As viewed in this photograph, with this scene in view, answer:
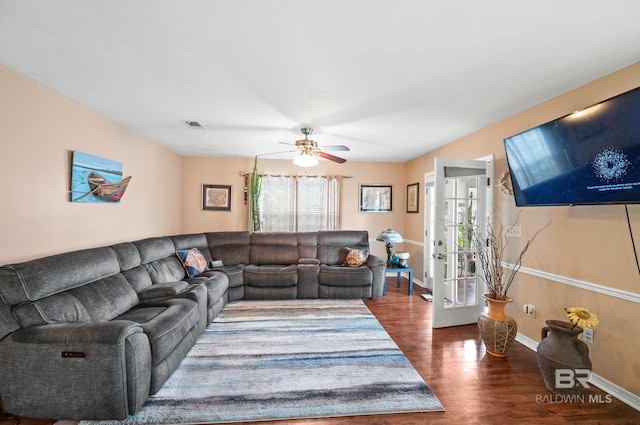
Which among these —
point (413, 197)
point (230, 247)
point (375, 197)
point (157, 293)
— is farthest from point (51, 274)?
point (413, 197)

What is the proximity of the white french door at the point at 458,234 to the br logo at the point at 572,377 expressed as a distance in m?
→ 1.22

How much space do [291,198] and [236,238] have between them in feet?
4.41

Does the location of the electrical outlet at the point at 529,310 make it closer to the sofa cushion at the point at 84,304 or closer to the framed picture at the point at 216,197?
the sofa cushion at the point at 84,304

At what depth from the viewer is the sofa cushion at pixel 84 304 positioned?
1778mm

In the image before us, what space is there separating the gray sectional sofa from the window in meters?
1.97

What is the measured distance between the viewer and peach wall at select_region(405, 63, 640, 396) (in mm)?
1966

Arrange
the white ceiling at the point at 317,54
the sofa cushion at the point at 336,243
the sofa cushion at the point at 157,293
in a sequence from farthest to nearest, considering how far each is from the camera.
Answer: the sofa cushion at the point at 336,243, the sofa cushion at the point at 157,293, the white ceiling at the point at 317,54

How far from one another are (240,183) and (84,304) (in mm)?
3468

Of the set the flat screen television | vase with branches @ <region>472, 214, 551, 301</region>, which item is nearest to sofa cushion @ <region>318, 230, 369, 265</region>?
vase with branches @ <region>472, 214, 551, 301</region>

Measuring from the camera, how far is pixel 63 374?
1645 millimetres

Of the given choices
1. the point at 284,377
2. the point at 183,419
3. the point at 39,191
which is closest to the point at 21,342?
the point at 183,419

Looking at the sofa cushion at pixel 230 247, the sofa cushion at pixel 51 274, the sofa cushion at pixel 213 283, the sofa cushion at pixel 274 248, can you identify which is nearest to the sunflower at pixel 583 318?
the sofa cushion at pixel 213 283

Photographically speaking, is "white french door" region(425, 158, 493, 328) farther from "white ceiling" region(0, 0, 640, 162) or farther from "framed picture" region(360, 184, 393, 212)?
"framed picture" region(360, 184, 393, 212)

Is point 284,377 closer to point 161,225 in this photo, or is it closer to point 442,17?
point 442,17
